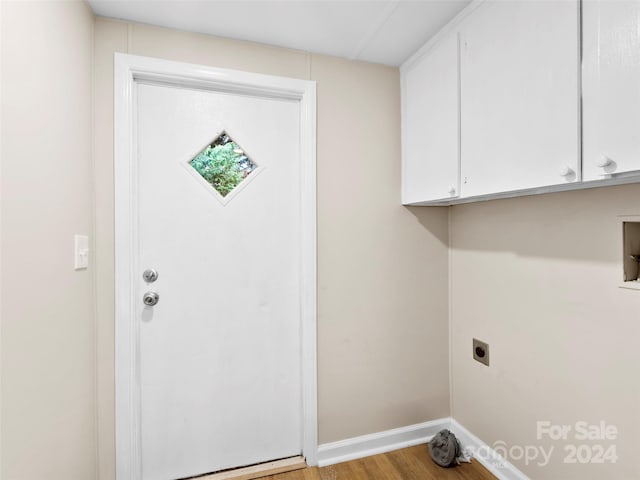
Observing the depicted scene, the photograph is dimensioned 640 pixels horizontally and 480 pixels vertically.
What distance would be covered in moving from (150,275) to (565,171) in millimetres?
1687

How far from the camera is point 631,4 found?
83 cm

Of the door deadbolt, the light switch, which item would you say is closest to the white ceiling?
the light switch

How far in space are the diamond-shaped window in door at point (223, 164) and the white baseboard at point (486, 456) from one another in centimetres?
188

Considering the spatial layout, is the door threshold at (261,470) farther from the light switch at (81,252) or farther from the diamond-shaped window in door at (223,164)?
the diamond-shaped window in door at (223,164)

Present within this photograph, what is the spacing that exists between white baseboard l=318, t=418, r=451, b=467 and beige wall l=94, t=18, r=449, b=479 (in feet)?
0.14

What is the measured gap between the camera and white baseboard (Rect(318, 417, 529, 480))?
1628 mm

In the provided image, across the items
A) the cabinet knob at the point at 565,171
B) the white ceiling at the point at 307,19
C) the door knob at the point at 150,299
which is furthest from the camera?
the door knob at the point at 150,299

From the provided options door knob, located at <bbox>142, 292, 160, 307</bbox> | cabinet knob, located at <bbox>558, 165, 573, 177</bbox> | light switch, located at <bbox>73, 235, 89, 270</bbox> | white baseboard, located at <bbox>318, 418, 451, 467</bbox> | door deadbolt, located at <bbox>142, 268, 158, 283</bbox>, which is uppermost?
cabinet knob, located at <bbox>558, 165, 573, 177</bbox>

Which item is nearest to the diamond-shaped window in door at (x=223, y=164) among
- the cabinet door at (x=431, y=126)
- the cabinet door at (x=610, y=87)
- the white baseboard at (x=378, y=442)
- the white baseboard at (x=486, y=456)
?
the cabinet door at (x=431, y=126)

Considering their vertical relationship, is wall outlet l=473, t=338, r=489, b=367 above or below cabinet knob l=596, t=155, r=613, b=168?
below

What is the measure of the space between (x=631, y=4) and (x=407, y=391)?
6.10 feet

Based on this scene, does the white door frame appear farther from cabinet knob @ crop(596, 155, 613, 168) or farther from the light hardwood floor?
cabinet knob @ crop(596, 155, 613, 168)

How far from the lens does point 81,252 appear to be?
1277mm

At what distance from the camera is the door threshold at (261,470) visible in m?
1.61
